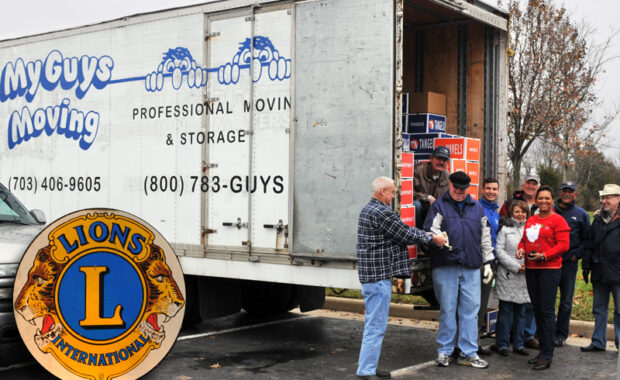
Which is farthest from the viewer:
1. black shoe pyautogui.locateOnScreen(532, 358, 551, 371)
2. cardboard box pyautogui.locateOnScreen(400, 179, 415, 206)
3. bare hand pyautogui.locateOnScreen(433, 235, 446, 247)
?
black shoe pyautogui.locateOnScreen(532, 358, 551, 371)

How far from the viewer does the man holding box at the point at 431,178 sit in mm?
7988

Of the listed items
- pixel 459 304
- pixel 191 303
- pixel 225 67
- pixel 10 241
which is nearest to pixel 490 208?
pixel 459 304

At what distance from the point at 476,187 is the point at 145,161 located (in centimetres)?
375

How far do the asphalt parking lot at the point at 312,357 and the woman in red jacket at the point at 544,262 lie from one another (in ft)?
1.09

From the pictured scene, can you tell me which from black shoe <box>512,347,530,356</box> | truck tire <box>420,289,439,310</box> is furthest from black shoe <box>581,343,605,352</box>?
truck tire <box>420,289,439,310</box>

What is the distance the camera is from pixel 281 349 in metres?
8.24

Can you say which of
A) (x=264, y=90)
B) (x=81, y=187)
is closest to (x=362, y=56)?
(x=264, y=90)

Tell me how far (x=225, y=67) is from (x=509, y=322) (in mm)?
3984

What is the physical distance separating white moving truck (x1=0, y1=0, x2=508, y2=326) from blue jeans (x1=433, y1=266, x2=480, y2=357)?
0.98m

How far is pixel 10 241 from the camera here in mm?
6340

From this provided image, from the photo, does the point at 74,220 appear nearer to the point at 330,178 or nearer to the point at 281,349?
the point at 330,178

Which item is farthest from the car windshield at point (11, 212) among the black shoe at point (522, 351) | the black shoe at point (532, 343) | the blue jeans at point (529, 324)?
the black shoe at point (532, 343)

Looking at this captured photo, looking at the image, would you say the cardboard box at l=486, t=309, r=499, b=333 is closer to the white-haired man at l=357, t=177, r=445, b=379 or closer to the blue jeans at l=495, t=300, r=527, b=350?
the blue jeans at l=495, t=300, r=527, b=350

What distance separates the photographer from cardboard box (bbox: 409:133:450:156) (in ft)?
28.3
